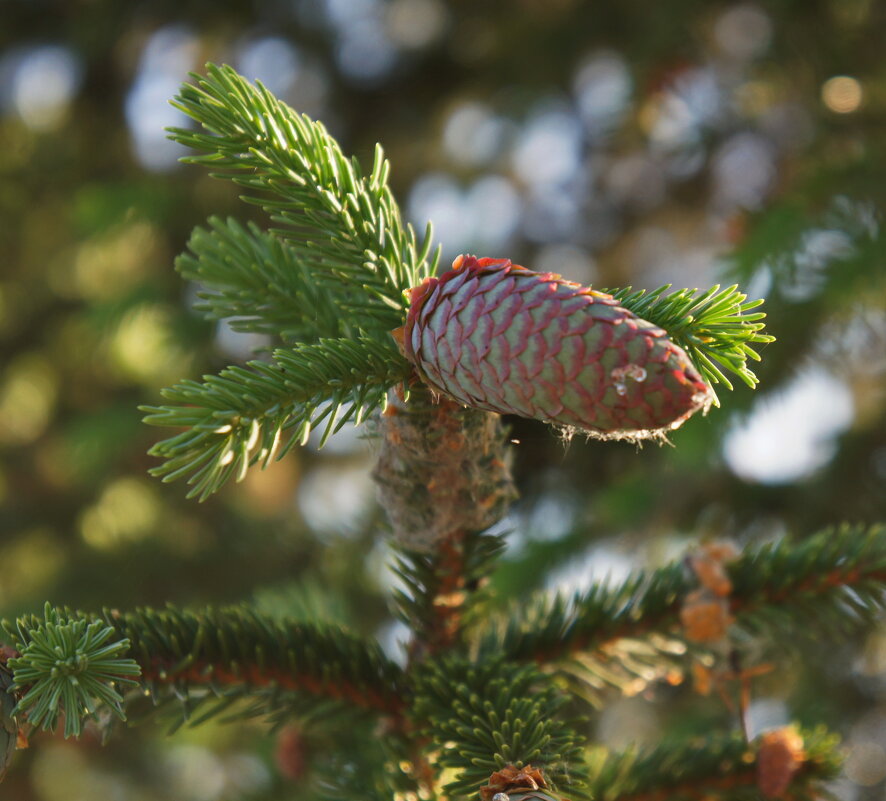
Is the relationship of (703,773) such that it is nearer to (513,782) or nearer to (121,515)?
(513,782)

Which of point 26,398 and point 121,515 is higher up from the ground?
point 121,515

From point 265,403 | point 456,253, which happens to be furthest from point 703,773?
point 456,253

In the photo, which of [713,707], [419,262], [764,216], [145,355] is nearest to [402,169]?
[145,355]

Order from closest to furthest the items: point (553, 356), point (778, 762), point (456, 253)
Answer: point (553, 356), point (778, 762), point (456, 253)

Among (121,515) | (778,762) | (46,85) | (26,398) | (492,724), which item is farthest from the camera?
(26,398)

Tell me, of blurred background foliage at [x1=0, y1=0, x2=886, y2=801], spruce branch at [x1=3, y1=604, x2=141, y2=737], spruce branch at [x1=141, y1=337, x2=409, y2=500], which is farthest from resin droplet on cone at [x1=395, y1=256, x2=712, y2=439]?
blurred background foliage at [x1=0, y1=0, x2=886, y2=801]

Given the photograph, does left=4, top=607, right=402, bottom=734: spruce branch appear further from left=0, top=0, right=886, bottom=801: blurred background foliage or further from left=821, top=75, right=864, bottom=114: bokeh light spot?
left=821, top=75, right=864, bottom=114: bokeh light spot
